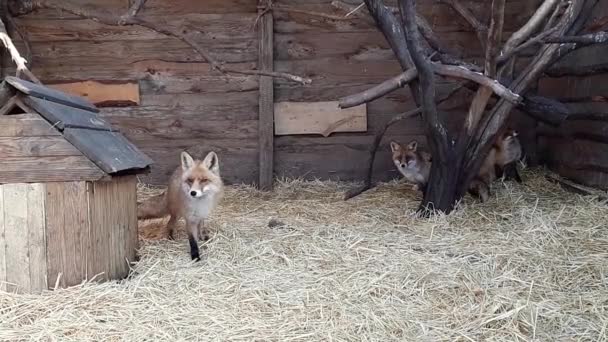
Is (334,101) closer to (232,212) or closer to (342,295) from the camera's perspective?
(232,212)

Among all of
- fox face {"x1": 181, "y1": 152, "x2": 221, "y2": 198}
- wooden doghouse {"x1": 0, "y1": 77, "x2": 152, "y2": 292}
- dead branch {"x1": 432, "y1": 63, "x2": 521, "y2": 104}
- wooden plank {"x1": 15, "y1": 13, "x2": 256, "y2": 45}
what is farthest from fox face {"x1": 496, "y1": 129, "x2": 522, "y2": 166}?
wooden doghouse {"x1": 0, "y1": 77, "x2": 152, "y2": 292}

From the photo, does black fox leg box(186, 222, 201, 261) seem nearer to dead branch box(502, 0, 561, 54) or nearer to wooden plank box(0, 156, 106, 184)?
wooden plank box(0, 156, 106, 184)

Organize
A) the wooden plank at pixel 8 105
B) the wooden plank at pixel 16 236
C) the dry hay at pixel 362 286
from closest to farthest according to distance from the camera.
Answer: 1. the dry hay at pixel 362 286
2. the wooden plank at pixel 16 236
3. the wooden plank at pixel 8 105

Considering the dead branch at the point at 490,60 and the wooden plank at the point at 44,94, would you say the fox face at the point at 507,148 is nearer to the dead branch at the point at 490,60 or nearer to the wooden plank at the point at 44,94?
the dead branch at the point at 490,60

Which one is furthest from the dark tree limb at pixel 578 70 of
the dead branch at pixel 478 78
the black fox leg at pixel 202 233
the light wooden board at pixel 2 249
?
the light wooden board at pixel 2 249

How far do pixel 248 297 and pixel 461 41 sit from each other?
190 inches

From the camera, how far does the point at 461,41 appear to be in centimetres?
697

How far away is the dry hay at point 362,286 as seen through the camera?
305 cm

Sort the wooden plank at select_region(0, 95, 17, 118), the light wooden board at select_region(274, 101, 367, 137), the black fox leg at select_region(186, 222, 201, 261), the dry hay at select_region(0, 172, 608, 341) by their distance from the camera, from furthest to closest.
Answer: the light wooden board at select_region(274, 101, 367, 137)
the black fox leg at select_region(186, 222, 201, 261)
the wooden plank at select_region(0, 95, 17, 118)
the dry hay at select_region(0, 172, 608, 341)

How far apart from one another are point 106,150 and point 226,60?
3517mm

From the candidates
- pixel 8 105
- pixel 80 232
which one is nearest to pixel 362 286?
pixel 80 232

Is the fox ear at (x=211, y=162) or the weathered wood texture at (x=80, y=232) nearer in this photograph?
the weathered wood texture at (x=80, y=232)

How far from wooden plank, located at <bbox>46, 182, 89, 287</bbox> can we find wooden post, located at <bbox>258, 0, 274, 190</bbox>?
11.6 ft

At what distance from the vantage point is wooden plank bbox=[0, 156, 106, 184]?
3.48 metres
